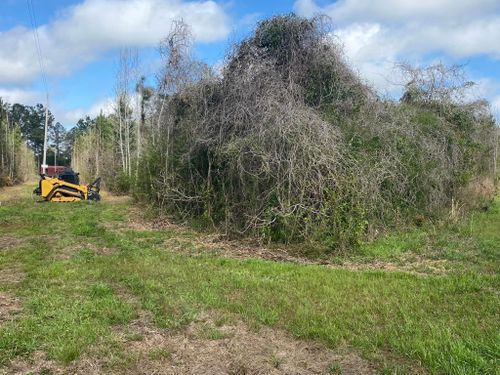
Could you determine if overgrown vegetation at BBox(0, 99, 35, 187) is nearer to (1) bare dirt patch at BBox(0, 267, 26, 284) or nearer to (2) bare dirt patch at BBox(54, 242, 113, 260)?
(2) bare dirt patch at BBox(54, 242, 113, 260)

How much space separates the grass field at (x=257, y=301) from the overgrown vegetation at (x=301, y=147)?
134cm

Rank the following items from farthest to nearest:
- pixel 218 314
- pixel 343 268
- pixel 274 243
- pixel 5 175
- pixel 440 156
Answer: pixel 5 175 < pixel 440 156 < pixel 274 243 < pixel 343 268 < pixel 218 314

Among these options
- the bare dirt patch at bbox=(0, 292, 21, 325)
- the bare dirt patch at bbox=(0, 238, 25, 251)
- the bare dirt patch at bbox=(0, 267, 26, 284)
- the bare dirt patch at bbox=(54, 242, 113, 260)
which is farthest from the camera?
the bare dirt patch at bbox=(0, 238, 25, 251)

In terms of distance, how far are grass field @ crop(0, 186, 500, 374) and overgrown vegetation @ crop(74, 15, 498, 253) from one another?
1.34 meters

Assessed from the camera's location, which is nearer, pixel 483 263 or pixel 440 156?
pixel 483 263

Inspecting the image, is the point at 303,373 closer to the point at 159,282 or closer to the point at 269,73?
the point at 159,282

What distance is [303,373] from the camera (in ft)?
12.4

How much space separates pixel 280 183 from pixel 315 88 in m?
4.16

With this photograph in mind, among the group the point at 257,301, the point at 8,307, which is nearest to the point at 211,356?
the point at 257,301

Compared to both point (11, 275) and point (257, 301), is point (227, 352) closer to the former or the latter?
point (257, 301)

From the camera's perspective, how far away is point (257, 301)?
5.55 meters

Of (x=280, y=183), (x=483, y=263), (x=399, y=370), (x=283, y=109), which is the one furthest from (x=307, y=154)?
(x=399, y=370)

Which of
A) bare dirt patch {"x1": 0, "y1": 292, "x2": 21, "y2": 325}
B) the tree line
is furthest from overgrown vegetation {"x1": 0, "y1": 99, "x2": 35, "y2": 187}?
bare dirt patch {"x1": 0, "y1": 292, "x2": 21, "y2": 325}

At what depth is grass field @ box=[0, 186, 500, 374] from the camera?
4039 millimetres
